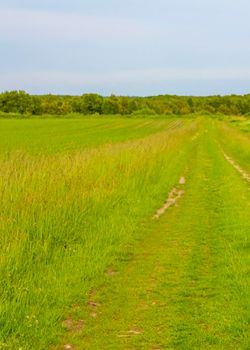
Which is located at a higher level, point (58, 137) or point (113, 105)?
point (113, 105)

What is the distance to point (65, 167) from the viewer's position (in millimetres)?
12930

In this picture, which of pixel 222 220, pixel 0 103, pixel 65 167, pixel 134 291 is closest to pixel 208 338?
pixel 134 291

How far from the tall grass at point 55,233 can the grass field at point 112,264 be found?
2cm

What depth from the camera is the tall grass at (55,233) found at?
5826 millimetres

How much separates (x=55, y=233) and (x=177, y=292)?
284cm

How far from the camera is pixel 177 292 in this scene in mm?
6902

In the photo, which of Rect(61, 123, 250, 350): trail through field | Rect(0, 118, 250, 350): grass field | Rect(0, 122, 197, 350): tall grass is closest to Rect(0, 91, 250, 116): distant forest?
Rect(0, 122, 197, 350): tall grass

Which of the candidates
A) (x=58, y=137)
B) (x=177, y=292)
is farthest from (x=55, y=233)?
(x=58, y=137)

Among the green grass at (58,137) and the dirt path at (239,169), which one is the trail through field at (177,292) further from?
the green grass at (58,137)

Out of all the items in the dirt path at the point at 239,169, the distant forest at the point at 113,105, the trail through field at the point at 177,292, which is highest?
the distant forest at the point at 113,105

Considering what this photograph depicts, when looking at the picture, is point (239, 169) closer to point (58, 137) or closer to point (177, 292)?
point (177, 292)

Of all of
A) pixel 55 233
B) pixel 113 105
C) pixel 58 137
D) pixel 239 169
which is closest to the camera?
pixel 55 233

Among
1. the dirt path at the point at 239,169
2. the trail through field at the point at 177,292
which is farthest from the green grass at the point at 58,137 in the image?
the trail through field at the point at 177,292

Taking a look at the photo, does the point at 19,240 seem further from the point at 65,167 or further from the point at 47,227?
the point at 65,167
